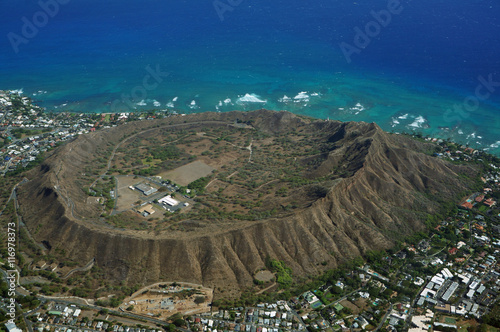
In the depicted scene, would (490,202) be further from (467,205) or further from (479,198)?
(467,205)

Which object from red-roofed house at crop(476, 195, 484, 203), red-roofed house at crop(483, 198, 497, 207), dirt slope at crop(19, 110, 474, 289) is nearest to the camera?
dirt slope at crop(19, 110, 474, 289)

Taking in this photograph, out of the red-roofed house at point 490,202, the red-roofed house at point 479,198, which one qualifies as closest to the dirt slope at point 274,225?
the red-roofed house at point 479,198

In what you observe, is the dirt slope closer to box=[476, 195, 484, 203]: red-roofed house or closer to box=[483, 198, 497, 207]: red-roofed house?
box=[476, 195, 484, 203]: red-roofed house

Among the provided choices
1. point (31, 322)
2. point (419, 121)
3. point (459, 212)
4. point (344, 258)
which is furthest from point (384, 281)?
point (419, 121)

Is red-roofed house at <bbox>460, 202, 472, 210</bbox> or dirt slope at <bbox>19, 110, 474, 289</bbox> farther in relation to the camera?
red-roofed house at <bbox>460, 202, 472, 210</bbox>

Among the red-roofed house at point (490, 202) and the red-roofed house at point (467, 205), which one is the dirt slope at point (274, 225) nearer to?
the red-roofed house at point (467, 205)

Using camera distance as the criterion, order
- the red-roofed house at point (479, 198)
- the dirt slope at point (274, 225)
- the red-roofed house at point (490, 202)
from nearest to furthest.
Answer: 1. the dirt slope at point (274, 225)
2. the red-roofed house at point (490, 202)
3. the red-roofed house at point (479, 198)

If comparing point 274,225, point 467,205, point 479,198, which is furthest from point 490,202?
point 274,225

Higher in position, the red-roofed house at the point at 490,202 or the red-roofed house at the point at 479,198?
the red-roofed house at the point at 479,198

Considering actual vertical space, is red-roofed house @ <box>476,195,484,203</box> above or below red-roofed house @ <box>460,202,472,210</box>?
above

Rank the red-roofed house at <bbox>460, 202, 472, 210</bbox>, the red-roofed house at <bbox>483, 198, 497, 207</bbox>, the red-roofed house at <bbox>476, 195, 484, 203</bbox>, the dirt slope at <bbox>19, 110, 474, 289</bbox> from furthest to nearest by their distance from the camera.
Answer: the red-roofed house at <bbox>476, 195, 484, 203</bbox> < the red-roofed house at <bbox>483, 198, 497, 207</bbox> < the red-roofed house at <bbox>460, 202, 472, 210</bbox> < the dirt slope at <bbox>19, 110, 474, 289</bbox>

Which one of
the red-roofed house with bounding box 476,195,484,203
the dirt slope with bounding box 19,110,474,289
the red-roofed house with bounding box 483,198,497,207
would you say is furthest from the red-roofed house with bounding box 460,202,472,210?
the red-roofed house with bounding box 483,198,497,207

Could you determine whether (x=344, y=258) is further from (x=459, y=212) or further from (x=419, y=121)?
(x=419, y=121)
